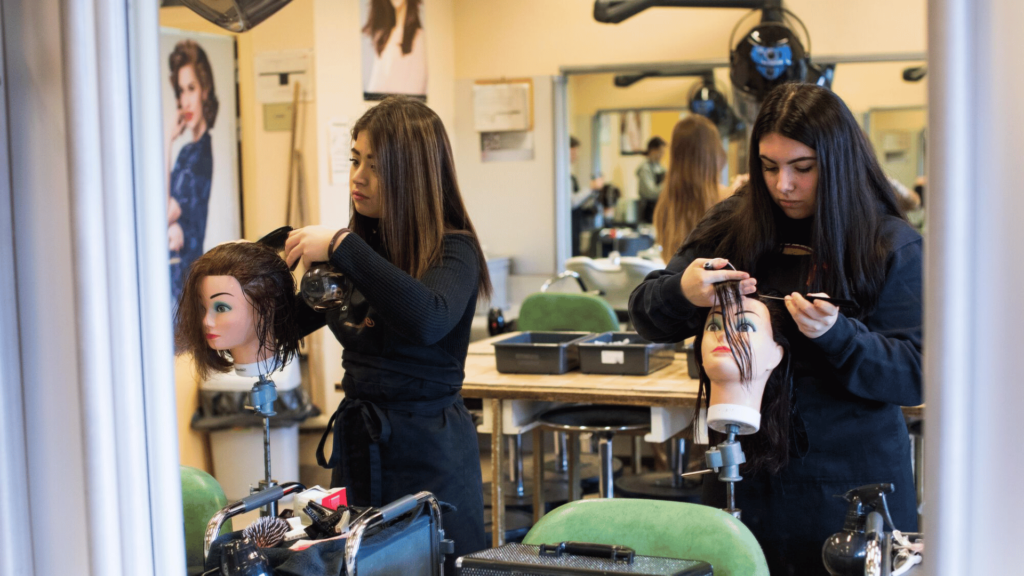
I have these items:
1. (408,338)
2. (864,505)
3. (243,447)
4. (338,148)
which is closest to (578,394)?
(408,338)

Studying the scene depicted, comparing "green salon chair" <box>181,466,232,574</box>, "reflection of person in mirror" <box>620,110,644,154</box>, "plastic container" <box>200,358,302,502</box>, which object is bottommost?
"plastic container" <box>200,358,302,502</box>

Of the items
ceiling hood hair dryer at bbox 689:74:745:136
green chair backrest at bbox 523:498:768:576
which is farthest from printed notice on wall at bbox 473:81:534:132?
green chair backrest at bbox 523:498:768:576

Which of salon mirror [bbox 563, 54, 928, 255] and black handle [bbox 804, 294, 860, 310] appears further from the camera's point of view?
salon mirror [bbox 563, 54, 928, 255]

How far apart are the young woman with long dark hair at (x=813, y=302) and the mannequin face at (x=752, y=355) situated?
40 mm

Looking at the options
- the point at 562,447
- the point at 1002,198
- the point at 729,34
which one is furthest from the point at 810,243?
the point at 729,34

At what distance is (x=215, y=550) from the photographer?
4.07 feet

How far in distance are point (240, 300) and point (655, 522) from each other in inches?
30.1

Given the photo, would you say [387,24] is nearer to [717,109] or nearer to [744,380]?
[717,109]

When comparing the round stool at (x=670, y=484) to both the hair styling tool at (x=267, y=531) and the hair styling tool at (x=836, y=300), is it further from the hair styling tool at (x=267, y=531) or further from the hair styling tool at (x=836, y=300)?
the hair styling tool at (x=267, y=531)

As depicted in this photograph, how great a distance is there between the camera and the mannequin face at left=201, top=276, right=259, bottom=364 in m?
1.56

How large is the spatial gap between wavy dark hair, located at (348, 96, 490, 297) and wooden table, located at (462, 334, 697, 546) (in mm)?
1165

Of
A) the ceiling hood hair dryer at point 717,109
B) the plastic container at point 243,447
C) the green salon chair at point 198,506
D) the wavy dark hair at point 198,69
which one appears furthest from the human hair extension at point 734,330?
the ceiling hood hair dryer at point 717,109

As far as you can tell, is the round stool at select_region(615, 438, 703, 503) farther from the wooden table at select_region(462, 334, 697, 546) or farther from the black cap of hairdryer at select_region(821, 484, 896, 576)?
the black cap of hairdryer at select_region(821, 484, 896, 576)

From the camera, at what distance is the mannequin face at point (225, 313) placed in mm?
1560
